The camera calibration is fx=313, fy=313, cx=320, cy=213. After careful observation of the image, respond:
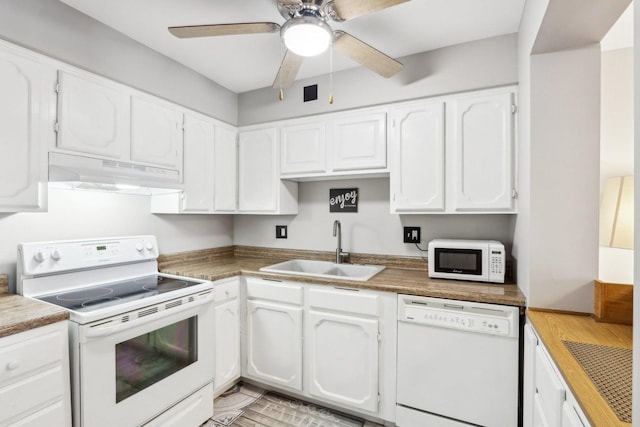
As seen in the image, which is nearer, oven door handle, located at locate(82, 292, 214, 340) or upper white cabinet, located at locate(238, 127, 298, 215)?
oven door handle, located at locate(82, 292, 214, 340)

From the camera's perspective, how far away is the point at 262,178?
2688mm

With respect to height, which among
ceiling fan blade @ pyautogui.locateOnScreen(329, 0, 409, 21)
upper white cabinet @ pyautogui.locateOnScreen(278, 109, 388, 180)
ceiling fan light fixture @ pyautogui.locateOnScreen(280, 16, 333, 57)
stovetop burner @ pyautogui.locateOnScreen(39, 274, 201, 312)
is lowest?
stovetop burner @ pyautogui.locateOnScreen(39, 274, 201, 312)

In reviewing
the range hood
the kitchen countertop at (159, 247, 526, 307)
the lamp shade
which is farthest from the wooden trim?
the range hood

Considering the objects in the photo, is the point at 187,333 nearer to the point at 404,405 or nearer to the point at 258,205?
the point at 258,205

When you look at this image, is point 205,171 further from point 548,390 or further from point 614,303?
point 614,303

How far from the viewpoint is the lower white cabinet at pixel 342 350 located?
1.90m

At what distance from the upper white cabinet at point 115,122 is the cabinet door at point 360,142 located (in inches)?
45.7

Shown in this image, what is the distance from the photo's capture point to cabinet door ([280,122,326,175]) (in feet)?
8.02

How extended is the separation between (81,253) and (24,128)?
70cm

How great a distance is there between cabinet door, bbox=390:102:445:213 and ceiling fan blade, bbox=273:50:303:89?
0.78m

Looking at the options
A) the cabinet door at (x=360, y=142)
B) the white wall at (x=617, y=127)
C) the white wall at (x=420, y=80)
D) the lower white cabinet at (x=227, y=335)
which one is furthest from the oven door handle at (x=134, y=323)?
the white wall at (x=617, y=127)

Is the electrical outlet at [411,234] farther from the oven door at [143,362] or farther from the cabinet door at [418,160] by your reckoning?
the oven door at [143,362]

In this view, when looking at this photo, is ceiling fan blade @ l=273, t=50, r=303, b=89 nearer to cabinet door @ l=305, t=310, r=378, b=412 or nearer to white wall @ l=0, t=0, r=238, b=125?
white wall @ l=0, t=0, r=238, b=125

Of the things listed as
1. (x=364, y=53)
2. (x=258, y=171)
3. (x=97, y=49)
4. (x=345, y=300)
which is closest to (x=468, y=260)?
(x=345, y=300)
